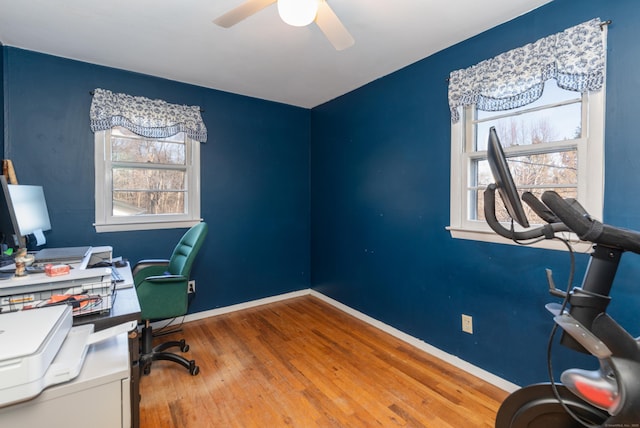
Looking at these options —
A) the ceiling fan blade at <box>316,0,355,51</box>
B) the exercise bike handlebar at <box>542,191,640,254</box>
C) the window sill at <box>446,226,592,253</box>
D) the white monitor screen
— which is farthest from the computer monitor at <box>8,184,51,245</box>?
the window sill at <box>446,226,592,253</box>

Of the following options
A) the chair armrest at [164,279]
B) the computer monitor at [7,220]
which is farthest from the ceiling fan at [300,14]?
the chair armrest at [164,279]

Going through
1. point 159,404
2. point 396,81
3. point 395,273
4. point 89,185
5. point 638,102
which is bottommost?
point 159,404

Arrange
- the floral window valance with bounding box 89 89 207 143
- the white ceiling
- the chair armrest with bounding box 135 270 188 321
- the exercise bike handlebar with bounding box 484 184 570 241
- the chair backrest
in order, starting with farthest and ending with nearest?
the floral window valance with bounding box 89 89 207 143 < the chair backrest < the chair armrest with bounding box 135 270 188 321 < the white ceiling < the exercise bike handlebar with bounding box 484 184 570 241

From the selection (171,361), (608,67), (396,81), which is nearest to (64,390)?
(171,361)

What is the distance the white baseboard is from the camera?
6.66 feet

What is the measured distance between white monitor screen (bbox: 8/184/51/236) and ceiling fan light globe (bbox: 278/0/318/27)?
1705mm

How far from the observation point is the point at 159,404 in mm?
1822

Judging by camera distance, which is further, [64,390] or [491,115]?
[491,115]

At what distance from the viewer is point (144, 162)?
9.35 feet

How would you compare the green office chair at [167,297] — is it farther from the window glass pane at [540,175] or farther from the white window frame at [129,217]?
the window glass pane at [540,175]

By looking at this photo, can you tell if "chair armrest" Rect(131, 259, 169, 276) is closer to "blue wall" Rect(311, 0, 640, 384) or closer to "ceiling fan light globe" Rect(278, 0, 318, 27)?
"blue wall" Rect(311, 0, 640, 384)

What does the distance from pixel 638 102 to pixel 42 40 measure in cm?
372

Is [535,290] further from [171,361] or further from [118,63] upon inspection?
[118,63]

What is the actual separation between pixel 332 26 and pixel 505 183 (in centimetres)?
126
